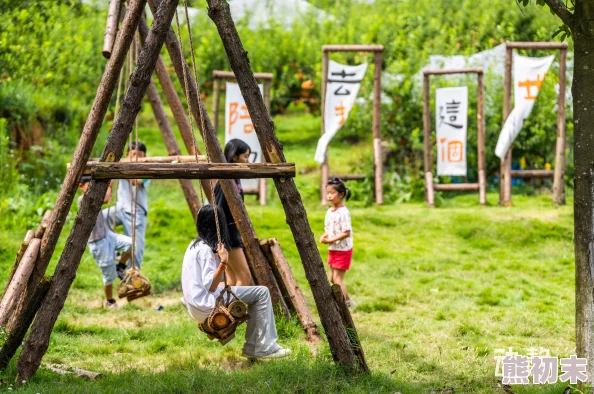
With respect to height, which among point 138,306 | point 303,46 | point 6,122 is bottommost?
point 138,306

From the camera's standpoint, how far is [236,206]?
22.2ft

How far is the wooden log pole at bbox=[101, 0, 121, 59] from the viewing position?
272 inches

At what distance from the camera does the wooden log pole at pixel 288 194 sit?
5.26 m

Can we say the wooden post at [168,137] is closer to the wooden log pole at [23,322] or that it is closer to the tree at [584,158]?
the wooden log pole at [23,322]

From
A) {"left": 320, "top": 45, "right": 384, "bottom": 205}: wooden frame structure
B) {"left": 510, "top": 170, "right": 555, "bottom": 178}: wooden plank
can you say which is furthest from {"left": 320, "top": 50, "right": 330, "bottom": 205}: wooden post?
{"left": 510, "top": 170, "right": 555, "bottom": 178}: wooden plank

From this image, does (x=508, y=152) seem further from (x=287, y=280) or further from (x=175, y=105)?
(x=287, y=280)

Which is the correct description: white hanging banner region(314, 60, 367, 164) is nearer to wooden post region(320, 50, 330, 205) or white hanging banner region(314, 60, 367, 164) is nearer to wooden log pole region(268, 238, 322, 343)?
wooden post region(320, 50, 330, 205)

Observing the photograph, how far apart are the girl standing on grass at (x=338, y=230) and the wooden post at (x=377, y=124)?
18.3ft

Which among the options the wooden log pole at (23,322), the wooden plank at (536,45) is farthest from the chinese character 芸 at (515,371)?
the wooden plank at (536,45)

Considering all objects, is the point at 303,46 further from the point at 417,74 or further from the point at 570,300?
the point at 570,300

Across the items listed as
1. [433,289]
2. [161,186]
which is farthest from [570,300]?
[161,186]

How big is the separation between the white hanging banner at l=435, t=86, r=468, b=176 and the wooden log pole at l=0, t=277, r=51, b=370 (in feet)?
31.1

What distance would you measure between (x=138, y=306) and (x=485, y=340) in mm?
3604

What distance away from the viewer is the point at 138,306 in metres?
8.36
